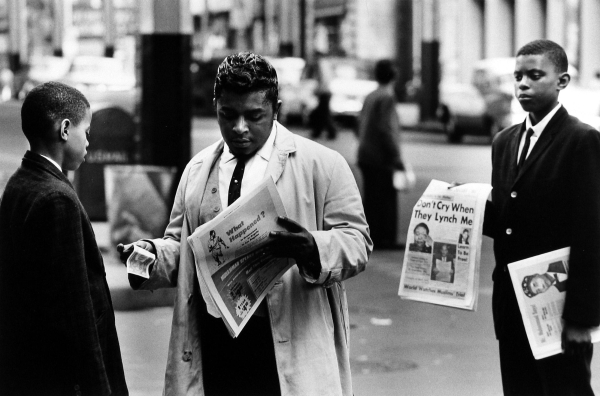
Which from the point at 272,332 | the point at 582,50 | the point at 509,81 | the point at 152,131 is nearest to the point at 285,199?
the point at 272,332

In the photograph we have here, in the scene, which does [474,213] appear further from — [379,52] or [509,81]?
[379,52]

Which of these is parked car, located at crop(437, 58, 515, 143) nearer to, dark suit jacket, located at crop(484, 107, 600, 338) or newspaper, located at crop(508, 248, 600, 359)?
dark suit jacket, located at crop(484, 107, 600, 338)

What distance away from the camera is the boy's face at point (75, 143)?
359cm

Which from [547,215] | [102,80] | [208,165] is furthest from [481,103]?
[208,165]

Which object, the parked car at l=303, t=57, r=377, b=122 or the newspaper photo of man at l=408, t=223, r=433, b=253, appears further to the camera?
the parked car at l=303, t=57, r=377, b=122

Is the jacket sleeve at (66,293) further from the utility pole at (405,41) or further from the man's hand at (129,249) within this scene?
the utility pole at (405,41)

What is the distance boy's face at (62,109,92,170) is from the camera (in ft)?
11.8

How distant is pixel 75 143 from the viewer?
3607 mm

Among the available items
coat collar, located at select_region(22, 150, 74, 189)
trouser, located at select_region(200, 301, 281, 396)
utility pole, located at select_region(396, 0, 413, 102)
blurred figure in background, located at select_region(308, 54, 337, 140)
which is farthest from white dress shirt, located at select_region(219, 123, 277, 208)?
utility pole, located at select_region(396, 0, 413, 102)

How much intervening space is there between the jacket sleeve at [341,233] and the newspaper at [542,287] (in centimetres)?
91

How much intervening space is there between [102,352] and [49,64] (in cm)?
3435

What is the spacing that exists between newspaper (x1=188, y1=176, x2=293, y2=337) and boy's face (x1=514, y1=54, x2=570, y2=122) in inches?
56.5

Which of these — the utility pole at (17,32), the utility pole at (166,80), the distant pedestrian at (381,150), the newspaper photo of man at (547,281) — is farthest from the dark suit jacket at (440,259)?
the utility pole at (17,32)

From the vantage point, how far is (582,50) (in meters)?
34.4
